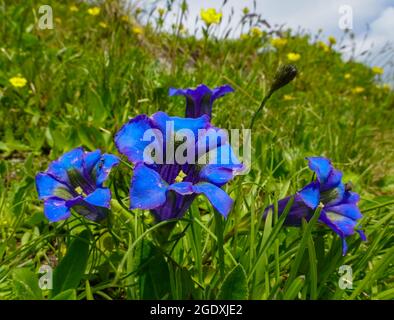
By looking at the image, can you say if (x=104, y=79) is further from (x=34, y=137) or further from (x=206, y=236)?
(x=206, y=236)

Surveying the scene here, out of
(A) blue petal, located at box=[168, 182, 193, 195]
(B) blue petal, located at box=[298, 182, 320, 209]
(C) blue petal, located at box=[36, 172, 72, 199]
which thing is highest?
(A) blue petal, located at box=[168, 182, 193, 195]

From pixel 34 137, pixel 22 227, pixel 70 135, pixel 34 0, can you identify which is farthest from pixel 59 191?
pixel 34 0

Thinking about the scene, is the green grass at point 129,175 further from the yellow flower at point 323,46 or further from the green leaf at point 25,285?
the yellow flower at point 323,46

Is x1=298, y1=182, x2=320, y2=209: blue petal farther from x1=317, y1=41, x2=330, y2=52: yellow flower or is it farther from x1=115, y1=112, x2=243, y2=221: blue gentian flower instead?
x1=317, y1=41, x2=330, y2=52: yellow flower

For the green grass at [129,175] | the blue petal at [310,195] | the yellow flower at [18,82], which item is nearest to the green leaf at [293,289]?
the green grass at [129,175]

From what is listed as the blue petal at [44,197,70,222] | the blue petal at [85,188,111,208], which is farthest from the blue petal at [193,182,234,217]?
the blue petal at [44,197,70,222]
